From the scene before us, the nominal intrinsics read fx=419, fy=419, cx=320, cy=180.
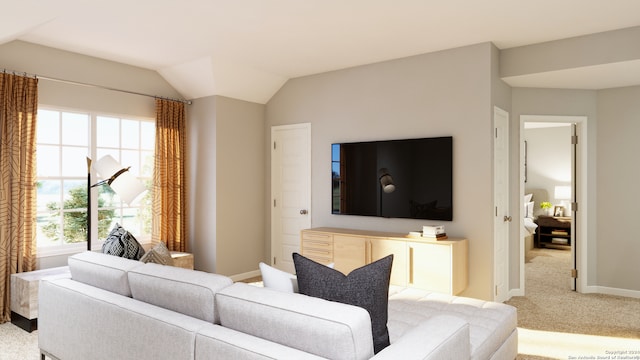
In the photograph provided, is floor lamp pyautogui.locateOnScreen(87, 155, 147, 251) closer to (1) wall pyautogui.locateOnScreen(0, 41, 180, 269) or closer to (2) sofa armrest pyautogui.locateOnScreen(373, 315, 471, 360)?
(1) wall pyautogui.locateOnScreen(0, 41, 180, 269)

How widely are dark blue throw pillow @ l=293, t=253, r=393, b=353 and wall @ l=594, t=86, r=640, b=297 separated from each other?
14.4 feet

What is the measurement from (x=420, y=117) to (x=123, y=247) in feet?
10.7

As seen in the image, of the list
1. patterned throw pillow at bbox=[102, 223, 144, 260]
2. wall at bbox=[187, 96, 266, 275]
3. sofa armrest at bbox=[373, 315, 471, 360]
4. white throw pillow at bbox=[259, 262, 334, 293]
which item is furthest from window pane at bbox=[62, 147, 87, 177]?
sofa armrest at bbox=[373, 315, 471, 360]

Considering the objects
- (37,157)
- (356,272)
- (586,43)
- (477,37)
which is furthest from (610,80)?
(37,157)

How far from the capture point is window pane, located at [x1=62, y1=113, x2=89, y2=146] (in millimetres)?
4598

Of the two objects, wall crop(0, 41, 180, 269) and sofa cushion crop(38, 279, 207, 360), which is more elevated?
wall crop(0, 41, 180, 269)

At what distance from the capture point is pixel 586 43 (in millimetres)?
4066

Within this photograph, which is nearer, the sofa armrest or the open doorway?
the sofa armrest

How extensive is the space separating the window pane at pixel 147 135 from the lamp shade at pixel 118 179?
6.81 ft

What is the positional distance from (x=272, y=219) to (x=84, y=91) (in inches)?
110

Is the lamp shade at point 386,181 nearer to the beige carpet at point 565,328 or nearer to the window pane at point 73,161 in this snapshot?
the beige carpet at point 565,328

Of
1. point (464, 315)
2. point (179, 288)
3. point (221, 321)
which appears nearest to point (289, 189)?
point (464, 315)

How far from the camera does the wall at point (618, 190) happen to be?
4836mm

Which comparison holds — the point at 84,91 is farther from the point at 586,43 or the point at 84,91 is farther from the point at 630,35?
the point at 630,35
